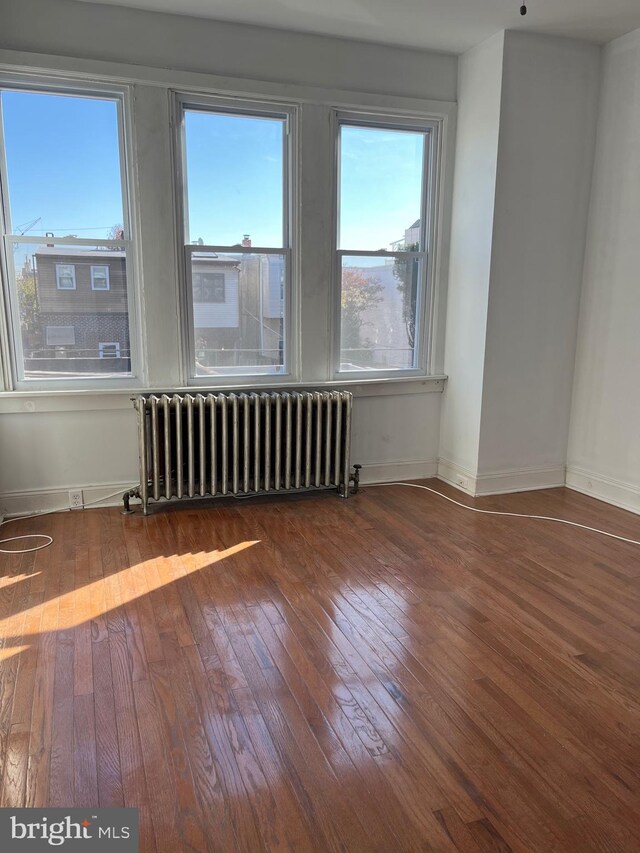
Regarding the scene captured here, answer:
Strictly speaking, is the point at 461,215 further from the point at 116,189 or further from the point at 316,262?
the point at 116,189

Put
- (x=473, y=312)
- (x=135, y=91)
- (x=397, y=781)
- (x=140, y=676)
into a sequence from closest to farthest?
(x=397, y=781) → (x=140, y=676) → (x=135, y=91) → (x=473, y=312)

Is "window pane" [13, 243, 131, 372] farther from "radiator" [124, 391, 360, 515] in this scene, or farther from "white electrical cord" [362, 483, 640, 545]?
"white electrical cord" [362, 483, 640, 545]

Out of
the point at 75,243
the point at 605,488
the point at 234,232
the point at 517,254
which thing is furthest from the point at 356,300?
the point at 605,488

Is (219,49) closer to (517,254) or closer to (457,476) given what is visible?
(517,254)

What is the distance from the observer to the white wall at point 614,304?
3938 millimetres

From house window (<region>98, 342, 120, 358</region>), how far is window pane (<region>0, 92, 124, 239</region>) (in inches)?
26.6

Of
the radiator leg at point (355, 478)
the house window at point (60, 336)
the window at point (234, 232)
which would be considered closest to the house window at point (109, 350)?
the house window at point (60, 336)

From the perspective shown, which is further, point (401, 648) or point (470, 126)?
point (470, 126)

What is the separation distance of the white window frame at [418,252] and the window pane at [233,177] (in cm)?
42

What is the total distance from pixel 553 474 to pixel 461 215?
203 centimetres

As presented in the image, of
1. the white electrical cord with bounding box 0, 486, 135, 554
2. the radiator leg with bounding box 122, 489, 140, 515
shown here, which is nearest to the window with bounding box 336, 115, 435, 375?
the radiator leg with bounding box 122, 489, 140, 515

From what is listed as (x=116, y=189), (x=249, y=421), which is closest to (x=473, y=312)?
(x=249, y=421)

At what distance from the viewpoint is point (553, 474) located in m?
4.56

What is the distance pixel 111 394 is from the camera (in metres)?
3.90
